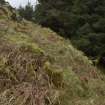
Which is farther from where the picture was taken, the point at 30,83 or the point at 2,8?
the point at 2,8

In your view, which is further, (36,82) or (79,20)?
(79,20)

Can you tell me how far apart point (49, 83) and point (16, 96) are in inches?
37.2

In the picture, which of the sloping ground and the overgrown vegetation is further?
the overgrown vegetation

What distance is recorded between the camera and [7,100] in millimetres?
6090

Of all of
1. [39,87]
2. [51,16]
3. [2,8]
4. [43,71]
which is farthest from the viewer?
[51,16]

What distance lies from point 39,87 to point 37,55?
1.11 m

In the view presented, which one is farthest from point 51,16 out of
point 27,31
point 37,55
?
point 37,55

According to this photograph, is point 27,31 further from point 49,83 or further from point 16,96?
point 16,96

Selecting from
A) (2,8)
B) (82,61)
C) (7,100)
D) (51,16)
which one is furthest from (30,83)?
(51,16)

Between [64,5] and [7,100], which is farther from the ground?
[64,5]

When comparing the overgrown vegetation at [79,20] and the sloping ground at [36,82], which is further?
the overgrown vegetation at [79,20]

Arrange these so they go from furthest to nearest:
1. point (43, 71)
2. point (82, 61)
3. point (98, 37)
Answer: point (98, 37)
point (82, 61)
point (43, 71)

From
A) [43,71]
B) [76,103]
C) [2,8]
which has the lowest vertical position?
[76,103]

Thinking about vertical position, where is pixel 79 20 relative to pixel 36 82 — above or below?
above
